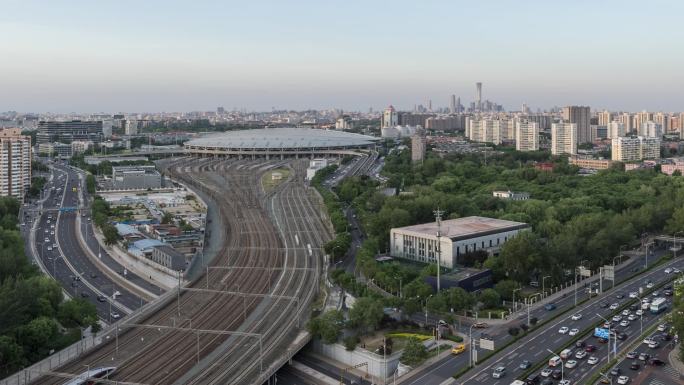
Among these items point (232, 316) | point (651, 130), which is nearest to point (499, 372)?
point (232, 316)

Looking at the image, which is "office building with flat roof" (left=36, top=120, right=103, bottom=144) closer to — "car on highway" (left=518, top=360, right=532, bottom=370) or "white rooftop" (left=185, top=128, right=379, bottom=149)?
"white rooftop" (left=185, top=128, right=379, bottom=149)

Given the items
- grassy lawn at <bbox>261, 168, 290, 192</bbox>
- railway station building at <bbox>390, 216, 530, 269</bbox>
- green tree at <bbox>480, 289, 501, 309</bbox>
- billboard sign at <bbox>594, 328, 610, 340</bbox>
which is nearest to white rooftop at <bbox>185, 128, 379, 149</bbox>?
grassy lawn at <bbox>261, 168, 290, 192</bbox>

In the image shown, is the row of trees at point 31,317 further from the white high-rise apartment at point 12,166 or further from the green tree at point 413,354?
the white high-rise apartment at point 12,166

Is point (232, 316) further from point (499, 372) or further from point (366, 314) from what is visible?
point (499, 372)

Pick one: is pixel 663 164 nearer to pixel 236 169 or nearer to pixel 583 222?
pixel 583 222

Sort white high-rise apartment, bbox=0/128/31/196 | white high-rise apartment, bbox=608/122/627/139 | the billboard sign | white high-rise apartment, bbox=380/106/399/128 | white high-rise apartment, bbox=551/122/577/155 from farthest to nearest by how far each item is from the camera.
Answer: white high-rise apartment, bbox=380/106/399/128
white high-rise apartment, bbox=608/122/627/139
white high-rise apartment, bbox=551/122/577/155
white high-rise apartment, bbox=0/128/31/196
the billboard sign

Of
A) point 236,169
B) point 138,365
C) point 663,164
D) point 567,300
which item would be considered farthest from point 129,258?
point 663,164
